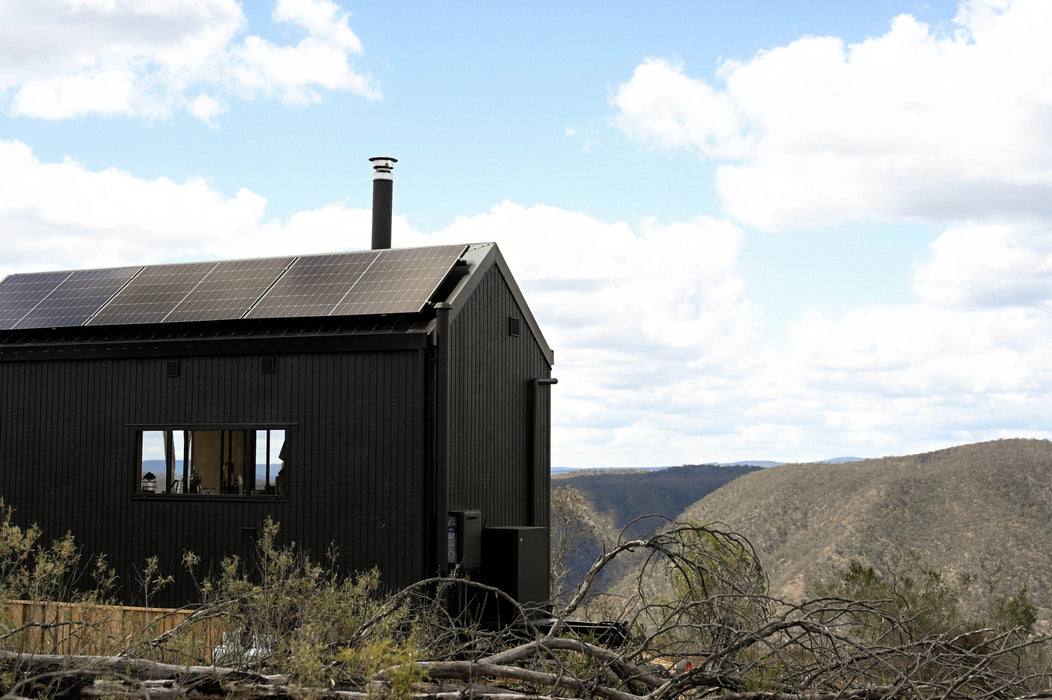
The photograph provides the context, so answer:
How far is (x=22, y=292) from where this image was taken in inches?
676

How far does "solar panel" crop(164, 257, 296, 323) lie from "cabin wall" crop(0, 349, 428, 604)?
0.69 m

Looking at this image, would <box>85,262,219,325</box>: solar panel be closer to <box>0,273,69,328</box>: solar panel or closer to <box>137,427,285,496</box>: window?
<box>0,273,69,328</box>: solar panel

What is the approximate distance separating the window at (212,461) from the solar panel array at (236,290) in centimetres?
155

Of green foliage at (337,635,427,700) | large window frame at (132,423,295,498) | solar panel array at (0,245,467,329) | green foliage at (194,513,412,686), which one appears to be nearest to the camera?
green foliage at (337,635,427,700)

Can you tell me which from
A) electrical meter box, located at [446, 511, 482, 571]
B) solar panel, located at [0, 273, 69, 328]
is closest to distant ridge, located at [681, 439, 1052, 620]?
electrical meter box, located at [446, 511, 482, 571]

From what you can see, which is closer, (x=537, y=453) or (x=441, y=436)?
(x=441, y=436)

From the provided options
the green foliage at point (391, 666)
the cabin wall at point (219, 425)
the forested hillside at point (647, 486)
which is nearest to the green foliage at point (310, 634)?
the green foliage at point (391, 666)

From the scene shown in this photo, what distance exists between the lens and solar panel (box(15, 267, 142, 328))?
15836mm

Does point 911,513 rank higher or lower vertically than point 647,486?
lower

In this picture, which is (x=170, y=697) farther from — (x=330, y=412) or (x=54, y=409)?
(x=54, y=409)

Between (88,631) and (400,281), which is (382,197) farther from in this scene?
(88,631)

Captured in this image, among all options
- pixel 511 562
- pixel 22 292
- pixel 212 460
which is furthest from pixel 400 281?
pixel 22 292

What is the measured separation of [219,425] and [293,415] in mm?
1134

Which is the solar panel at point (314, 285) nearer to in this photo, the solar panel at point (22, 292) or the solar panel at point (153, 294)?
the solar panel at point (153, 294)
